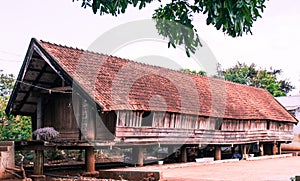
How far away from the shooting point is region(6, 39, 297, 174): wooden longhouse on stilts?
1495 cm

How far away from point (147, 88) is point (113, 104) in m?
3.23

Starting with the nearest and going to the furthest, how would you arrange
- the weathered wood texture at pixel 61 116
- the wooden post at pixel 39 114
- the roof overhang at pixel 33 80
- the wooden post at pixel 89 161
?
the wooden post at pixel 89 161 → the roof overhang at pixel 33 80 → the weathered wood texture at pixel 61 116 → the wooden post at pixel 39 114

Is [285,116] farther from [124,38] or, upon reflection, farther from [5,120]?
[5,120]

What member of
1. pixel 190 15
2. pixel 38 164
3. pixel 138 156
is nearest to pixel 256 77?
pixel 138 156

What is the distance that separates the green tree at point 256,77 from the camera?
1779 inches

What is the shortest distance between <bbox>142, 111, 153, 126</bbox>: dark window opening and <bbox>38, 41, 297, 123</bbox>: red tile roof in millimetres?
426

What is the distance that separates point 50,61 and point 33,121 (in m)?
4.61

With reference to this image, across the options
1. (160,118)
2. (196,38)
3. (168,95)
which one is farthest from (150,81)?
(196,38)

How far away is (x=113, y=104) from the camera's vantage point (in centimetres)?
1462

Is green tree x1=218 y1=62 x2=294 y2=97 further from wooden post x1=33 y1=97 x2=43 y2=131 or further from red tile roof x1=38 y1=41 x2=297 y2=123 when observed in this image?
wooden post x1=33 y1=97 x2=43 y2=131

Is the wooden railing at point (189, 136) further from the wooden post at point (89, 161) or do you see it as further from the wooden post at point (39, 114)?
the wooden post at point (39, 114)

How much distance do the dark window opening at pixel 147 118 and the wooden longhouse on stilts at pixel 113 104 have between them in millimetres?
43

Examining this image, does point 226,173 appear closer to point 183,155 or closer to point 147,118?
point 147,118

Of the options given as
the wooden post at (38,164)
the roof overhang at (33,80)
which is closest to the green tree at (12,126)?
the roof overhang at (33,80)
